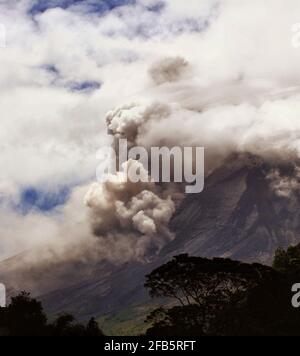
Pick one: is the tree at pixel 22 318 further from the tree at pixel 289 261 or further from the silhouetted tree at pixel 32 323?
the tree at pixel 289 261

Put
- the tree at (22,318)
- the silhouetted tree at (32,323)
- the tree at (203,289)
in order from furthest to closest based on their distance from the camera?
1. the tree at (203,289)
2. the tree at (22,318)
3. the silhouetted tree at (32,323)

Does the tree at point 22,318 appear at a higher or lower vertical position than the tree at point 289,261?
lower

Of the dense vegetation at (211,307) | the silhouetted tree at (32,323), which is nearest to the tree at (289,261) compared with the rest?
the dense vegetation at (211,307)

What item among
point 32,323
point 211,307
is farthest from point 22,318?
point 211,307

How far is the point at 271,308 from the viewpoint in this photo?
74.5 metres

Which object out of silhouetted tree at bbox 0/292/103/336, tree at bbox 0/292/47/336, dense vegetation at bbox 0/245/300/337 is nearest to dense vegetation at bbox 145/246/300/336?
dense vegetation at bbox 0/245/300/337

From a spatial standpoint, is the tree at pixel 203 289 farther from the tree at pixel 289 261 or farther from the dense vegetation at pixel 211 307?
the tree at pixel 289 261

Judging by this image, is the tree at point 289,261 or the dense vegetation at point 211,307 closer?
the dense vegetation at point 211,307

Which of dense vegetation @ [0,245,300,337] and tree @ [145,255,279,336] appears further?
tree @ [145,255,279,336]

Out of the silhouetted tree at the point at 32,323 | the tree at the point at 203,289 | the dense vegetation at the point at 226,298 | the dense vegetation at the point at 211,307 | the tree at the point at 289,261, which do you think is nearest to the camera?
the silhouetted tree at the point at 32,323

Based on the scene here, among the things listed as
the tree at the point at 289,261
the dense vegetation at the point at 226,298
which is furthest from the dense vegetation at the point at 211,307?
the tree at the point at 289,261

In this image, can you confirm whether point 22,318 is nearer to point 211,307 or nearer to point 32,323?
point 32,323

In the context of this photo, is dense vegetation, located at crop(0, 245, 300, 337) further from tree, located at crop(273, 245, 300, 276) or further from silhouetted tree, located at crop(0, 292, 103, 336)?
tree, located at crop(273, 245, 300, 276)
